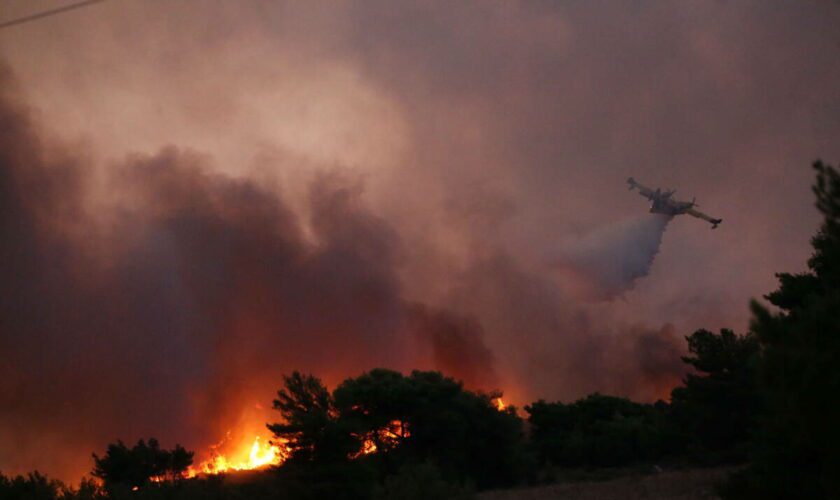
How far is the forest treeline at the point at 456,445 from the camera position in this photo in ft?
69.6

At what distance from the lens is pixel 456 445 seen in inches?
1598

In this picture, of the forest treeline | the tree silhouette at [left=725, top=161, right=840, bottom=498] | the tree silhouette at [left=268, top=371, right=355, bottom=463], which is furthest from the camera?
the tree silhouette at [left=268, top=371, right=355, bottom=463]

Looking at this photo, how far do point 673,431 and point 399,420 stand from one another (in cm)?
1513

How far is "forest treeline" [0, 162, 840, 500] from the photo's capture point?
21.2 meters

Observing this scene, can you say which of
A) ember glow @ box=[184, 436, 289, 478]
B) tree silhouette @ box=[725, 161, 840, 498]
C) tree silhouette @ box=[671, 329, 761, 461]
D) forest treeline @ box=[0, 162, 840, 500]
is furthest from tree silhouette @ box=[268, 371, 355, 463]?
ember glow @ box=[184, 436, 289, 478]

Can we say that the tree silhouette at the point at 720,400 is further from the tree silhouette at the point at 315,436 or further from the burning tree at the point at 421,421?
the tree silhouette at the point at 315,436

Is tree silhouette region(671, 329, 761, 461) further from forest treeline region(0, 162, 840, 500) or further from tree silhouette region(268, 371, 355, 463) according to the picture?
tree silhouette region(268, 371, 355, 463)

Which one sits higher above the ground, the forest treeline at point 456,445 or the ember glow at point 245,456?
the ember glow at point 245,456

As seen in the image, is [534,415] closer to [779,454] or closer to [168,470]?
[168,470]

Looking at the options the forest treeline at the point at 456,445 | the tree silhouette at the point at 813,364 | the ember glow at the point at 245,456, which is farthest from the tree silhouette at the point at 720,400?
the ember glow at the point at 245,456

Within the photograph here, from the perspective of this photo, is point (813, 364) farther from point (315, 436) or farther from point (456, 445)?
point (456, 445)

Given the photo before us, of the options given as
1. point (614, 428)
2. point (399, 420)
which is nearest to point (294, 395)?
point (399, 420)

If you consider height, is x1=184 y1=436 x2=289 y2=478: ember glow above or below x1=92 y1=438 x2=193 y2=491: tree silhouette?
above

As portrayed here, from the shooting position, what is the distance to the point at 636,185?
173 feet
